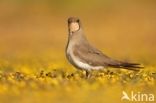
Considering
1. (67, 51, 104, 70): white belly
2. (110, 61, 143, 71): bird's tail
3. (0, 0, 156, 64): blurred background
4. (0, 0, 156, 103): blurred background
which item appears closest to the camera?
(0, 0, 156, 103): blurred background

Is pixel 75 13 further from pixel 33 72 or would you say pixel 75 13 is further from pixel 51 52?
pixel 33 72

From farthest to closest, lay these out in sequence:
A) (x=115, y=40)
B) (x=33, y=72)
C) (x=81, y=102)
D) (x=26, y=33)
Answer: (x=26, y=33) < (x=115, y=40) < (x=33, y=72) < (x=81, y=102)

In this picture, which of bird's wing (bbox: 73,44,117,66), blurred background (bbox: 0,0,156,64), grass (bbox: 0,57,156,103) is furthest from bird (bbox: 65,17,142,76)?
blurred background (bbox: 0,0,156,64)

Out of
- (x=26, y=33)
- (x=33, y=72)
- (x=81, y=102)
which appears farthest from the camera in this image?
(x=26, y=33)

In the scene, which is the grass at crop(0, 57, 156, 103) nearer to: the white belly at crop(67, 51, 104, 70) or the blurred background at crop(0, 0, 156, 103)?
the blurred background at crop(0, 0, 156, 103)

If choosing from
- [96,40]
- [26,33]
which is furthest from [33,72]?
[26,33]

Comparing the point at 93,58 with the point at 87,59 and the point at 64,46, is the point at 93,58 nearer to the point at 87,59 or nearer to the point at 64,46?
the point at 87,59

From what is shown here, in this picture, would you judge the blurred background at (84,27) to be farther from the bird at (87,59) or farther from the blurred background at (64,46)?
the bird at (87,59)

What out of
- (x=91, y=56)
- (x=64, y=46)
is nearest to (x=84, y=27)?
(x=64, y=46)
